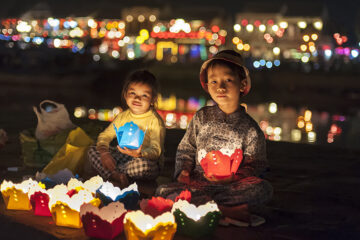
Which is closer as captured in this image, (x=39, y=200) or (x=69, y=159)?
(x=39, y=200)

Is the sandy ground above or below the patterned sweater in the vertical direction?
below

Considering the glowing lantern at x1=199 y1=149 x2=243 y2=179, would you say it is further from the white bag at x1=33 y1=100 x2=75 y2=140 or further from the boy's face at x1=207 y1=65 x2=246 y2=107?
the white bag at x1=33 y1=100 x2=75 y2=140

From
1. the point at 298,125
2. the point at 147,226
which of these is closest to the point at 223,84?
the point at 147,226

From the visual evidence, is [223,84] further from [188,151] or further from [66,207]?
[66,207]

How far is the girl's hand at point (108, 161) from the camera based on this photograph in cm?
562

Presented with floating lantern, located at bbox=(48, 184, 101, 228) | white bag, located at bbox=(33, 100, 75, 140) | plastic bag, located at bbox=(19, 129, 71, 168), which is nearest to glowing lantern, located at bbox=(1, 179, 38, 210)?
floating lantern, located at bbox=(48, 184, 101, 228)

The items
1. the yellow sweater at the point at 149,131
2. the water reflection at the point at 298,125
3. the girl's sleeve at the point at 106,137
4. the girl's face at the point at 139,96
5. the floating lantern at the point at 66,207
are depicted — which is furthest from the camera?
the water reflection at the point at 298,125

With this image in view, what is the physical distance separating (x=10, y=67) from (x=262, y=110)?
2007 centimetres

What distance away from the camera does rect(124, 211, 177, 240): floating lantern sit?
3570 mm

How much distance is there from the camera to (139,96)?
5.55 m

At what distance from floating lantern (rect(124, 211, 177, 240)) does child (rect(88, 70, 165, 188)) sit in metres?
1.79

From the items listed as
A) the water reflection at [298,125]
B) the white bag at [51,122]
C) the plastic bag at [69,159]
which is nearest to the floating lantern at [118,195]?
the plastic bag at [69,159]

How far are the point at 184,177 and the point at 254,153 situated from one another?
0.53 m

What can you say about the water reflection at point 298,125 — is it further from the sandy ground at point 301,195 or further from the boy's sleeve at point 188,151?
the boy's sleeve at point 188,151
